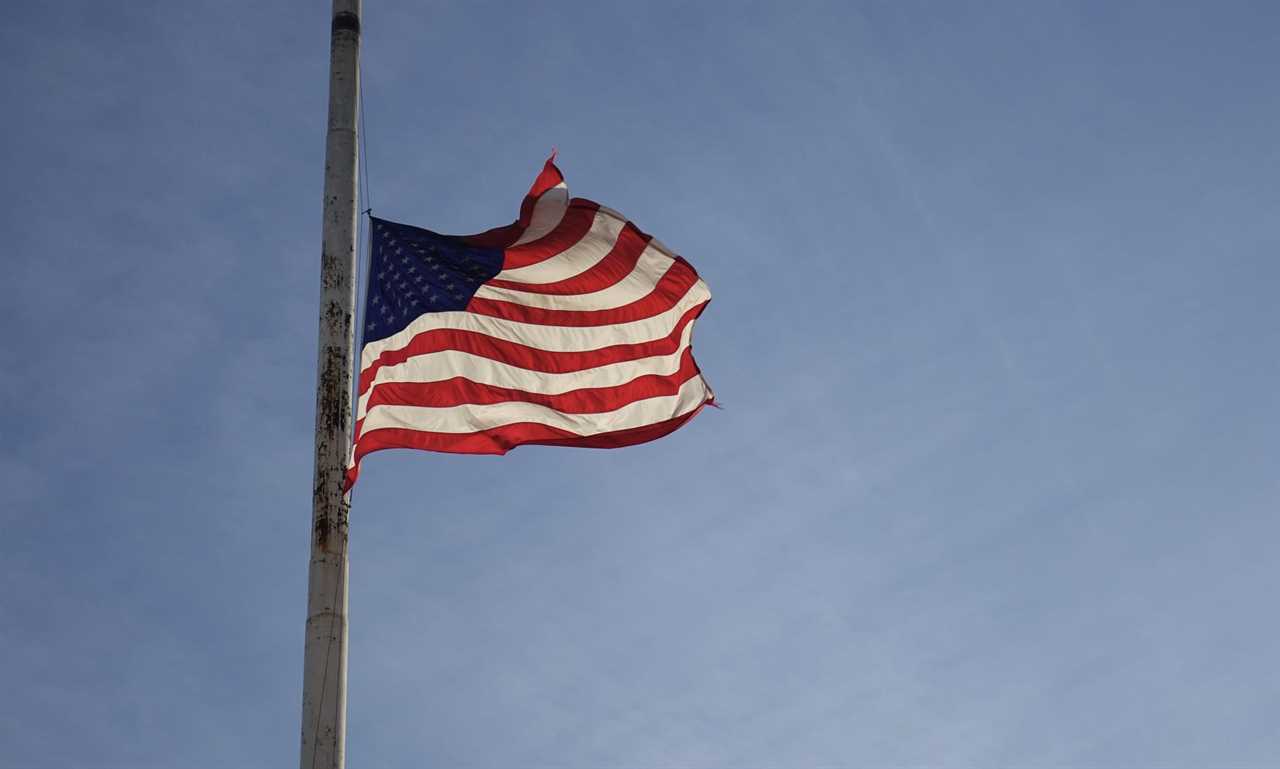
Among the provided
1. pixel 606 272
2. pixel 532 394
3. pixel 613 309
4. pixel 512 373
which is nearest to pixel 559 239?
pixel 606 272

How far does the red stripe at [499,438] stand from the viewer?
17812 mm

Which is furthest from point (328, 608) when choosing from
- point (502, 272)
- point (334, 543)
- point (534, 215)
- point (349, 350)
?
point (534, 215)

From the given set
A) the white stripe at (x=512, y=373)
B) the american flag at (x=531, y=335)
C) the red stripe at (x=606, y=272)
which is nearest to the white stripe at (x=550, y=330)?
the american flag at (x=531, y=335)

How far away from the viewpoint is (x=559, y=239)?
22469 mm

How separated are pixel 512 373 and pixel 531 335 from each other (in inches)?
33.0

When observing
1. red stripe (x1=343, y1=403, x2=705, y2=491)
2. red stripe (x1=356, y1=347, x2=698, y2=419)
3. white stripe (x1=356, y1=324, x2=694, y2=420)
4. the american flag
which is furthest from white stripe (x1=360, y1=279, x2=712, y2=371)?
red stripe (x1=343, y1=403, x2=705, y2=491)

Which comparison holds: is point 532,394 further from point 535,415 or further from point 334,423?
point 334,423

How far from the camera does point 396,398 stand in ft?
61.1

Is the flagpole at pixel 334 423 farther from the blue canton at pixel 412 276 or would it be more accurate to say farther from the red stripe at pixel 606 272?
the red stripe at pixel 606 272

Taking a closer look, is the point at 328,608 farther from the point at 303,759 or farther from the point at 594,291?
the point at 594,291

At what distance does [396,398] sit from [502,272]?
3338 millimetres

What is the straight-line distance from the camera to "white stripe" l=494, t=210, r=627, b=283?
70.8ft

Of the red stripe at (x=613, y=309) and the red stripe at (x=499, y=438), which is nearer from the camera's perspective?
the red stripe at (x=499, y=438)

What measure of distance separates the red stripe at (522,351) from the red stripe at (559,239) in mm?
1412
